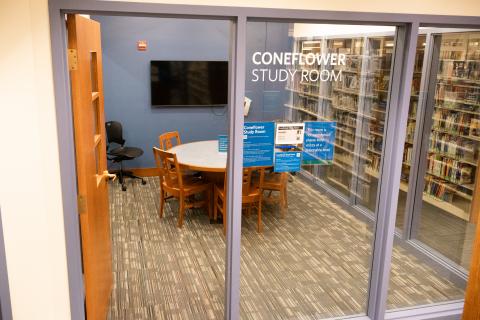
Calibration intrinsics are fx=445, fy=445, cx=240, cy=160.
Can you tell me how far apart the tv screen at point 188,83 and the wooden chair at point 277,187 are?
320 cm

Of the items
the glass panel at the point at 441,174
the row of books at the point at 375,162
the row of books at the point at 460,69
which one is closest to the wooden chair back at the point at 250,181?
the row of books at the point at 375,162

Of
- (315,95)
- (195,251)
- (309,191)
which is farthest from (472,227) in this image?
(195,251)

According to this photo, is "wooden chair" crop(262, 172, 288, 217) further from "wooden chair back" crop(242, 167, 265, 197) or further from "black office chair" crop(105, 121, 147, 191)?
"black office chair" crop(105, 121, 147, 191)

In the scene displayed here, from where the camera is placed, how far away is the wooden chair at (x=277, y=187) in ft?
11.0

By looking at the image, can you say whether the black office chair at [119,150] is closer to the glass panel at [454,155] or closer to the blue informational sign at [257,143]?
the blue informational sign at [257,143]

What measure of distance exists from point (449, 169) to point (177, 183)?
9.81 feet

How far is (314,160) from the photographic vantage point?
10.1 ft

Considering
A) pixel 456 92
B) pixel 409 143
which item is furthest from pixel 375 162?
pixel 456 92

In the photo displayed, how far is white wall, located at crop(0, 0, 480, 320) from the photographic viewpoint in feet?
7.09

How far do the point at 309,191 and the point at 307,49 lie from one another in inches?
43.2

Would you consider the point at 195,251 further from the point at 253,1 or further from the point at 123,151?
the point at 253,1

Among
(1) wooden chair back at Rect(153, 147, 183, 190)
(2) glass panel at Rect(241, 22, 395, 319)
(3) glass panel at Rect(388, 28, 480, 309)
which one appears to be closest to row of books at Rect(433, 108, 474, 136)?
(3) glass panel at Rect(388, 28, 480, 309)

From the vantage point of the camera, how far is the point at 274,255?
4.26 meters

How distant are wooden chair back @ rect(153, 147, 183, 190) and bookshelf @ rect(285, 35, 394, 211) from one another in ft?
6.72
